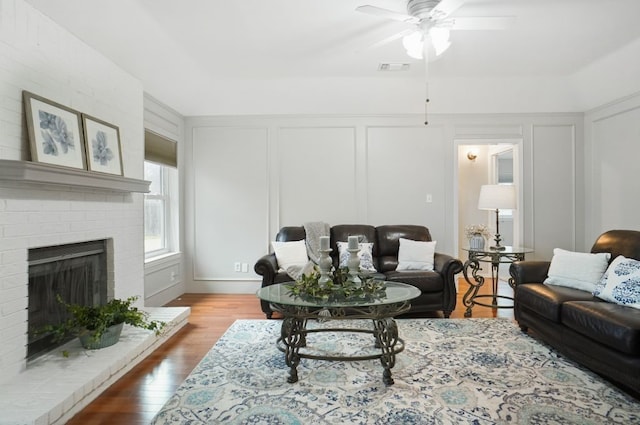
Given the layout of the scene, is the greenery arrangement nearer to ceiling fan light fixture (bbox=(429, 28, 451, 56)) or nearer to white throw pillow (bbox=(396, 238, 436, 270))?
white throw pillow (bbox=(396, 238, 436, 270))

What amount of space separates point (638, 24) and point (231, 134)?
432cm

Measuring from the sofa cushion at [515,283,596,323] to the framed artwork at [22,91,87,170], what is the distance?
366 cm

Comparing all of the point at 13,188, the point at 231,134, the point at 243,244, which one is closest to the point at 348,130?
the point at 231,134

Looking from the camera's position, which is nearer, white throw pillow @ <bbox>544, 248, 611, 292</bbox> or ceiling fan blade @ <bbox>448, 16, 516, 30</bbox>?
ceiling fan blade @ <bbox>448, 16, 516, 30</bbox>

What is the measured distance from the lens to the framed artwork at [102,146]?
109 inches

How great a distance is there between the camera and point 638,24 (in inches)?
121

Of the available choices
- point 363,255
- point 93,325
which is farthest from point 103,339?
point 363,255

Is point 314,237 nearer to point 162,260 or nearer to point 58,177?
point 162,260

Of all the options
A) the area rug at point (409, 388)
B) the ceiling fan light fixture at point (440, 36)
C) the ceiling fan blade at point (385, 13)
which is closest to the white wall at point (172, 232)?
the area rug at point (409, 388)

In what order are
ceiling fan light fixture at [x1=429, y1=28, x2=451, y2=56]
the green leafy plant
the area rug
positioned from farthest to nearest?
ceiling fan light fixture at [x1=429, y1=28, x2=451, y2=56]
the green leafy plant
the area rug

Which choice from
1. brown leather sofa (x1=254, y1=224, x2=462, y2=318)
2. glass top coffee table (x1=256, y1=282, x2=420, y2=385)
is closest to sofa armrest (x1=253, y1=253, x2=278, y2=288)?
brown leather sofa (x1=254, y1=224, x2=462, y2=318)

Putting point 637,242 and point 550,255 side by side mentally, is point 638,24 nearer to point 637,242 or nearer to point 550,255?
point 637,242

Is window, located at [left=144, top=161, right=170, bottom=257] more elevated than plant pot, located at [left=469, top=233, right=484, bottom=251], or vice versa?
window, located at [left=144, top=161, right=170, bottom=257]

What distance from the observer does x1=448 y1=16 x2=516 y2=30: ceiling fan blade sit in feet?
8.11
